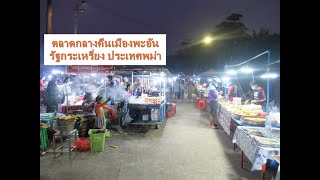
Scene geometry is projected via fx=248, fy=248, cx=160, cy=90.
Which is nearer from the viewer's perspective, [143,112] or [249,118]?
[249,118]

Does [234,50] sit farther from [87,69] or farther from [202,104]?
[87,69]

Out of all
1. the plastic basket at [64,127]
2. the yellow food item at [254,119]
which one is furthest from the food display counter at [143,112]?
the yellow food item at [254,119]

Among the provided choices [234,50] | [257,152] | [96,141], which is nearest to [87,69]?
[96,141]

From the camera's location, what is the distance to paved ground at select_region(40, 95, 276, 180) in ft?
19.9

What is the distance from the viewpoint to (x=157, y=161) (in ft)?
23.2

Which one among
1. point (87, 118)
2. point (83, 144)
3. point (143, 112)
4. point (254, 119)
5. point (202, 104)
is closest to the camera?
point (254, 119)

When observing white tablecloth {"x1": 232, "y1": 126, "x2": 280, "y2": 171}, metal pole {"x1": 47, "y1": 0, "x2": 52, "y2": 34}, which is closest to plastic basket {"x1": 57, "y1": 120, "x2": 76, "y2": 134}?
white tablecloth {"x1": 232, "y1": 126, "x2": 280, "y2": 171}

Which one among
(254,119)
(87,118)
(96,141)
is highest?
(254,119)

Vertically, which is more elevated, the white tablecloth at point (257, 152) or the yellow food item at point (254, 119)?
the yellow food item at point (254, 119)

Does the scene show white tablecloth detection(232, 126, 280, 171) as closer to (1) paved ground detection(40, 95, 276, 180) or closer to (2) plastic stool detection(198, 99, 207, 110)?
(1) paved ground detection(40, 95, 276, 180)

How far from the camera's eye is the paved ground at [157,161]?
6.07m

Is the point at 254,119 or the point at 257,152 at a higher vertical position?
the point at 254,119

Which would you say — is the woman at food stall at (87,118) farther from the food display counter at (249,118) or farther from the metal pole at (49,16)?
the food display counter at (249,118)

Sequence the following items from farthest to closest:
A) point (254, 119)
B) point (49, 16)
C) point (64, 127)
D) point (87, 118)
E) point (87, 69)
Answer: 1. point (49, 16)
2. point (87, 69)
3. point (87, 118)
4. point (254, 119)
5. point (64, 127)
